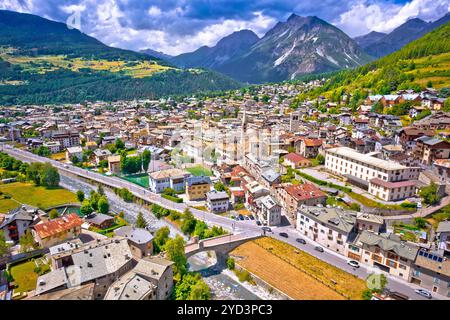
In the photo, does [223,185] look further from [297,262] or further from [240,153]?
[297,262]

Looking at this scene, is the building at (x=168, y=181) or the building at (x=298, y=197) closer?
the building at (x=298, y=197)

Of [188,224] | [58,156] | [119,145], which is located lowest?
[188,224]

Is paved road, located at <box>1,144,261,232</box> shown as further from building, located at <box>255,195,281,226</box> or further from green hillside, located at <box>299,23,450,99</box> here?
green hillside, located at <box>299,23,450,99</box>

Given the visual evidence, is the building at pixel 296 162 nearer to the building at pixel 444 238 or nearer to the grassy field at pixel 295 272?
the grassy field at pixel 295 272

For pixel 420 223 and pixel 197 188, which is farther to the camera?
pixel 197 188

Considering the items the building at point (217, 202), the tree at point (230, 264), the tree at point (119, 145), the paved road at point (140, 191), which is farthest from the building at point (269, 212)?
the tree at point (119, 145)

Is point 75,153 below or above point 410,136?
below

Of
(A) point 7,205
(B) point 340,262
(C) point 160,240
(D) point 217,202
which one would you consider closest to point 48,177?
(A) point 7,205

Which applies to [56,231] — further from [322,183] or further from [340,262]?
[322,183]
